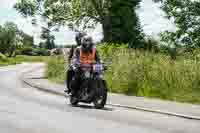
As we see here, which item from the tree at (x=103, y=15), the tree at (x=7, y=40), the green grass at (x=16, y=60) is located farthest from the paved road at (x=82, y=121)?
the tree at (x=7, y=40)

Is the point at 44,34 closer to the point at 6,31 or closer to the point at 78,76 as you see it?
the point at 78,76

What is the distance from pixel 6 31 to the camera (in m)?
146

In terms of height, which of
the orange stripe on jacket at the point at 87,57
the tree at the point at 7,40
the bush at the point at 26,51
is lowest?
the bush at the point at 26,51

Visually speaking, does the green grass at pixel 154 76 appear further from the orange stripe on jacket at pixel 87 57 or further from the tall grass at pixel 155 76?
the orange stripe on jacket at pixel 87 57

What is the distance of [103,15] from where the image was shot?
6619 cm

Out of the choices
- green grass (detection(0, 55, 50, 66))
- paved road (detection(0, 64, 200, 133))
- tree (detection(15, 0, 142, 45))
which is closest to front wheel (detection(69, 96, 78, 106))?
paved road (detection(0, 64, 200, 133))

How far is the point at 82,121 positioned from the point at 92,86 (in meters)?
3.53

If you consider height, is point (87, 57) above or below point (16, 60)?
above

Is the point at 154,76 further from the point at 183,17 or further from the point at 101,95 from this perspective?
the point at 183,17

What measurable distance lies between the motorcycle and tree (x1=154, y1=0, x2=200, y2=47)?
80.8 feet

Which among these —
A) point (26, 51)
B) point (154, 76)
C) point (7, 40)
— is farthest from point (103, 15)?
point (26, 51)

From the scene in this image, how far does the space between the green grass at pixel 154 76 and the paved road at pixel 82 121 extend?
340cm

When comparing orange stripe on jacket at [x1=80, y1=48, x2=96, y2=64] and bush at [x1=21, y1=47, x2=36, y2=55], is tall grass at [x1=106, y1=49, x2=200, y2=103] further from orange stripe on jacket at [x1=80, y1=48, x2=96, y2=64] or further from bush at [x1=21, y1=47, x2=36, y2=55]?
bush at [x1=21, y1=47, x2=36, y2=55]

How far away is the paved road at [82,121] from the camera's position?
39.4 ft
